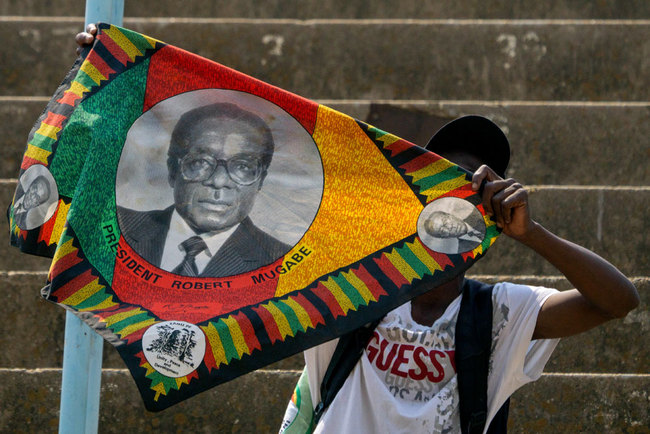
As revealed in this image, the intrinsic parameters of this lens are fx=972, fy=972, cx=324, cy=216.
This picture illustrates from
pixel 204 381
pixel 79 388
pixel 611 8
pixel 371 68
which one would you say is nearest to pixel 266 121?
pixel 204 381

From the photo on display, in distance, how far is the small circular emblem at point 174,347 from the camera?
2404 millimetres

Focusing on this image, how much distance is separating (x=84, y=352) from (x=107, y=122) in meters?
0.73

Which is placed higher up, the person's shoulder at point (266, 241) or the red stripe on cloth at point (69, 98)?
the red stripe on cloth at point (69, 98)

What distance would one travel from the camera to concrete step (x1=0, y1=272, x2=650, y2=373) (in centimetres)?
412

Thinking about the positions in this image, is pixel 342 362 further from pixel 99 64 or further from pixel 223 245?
pixel 99 64

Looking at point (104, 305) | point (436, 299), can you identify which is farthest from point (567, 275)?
point (104, 305)

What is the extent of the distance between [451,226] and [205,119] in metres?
0.78

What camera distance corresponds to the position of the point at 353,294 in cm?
252

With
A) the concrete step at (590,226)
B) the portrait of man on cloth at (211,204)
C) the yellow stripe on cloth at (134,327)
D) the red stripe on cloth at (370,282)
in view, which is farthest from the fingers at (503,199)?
the concrete step at (590,226)

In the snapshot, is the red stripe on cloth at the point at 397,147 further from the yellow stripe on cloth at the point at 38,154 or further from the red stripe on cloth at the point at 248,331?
the yellow stripe on cloth at the point at 38,154

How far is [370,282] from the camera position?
2.53m

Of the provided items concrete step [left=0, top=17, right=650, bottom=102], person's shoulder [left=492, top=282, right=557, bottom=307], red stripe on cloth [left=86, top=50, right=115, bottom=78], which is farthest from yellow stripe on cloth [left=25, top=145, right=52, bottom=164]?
concrete step [left=0, top=17, right=650, bottom=102]

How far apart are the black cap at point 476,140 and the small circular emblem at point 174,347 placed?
2.75 feet

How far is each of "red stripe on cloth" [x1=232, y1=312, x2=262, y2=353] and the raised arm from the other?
2.26 ft
